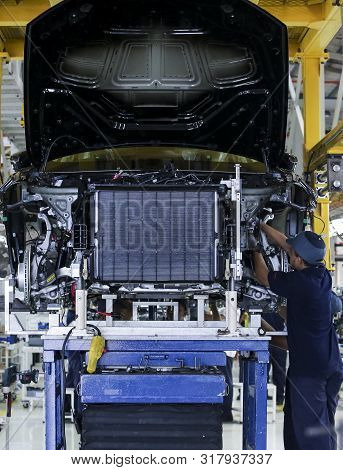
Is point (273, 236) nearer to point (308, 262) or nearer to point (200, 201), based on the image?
point (308, 262)

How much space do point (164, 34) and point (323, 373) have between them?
2.56m

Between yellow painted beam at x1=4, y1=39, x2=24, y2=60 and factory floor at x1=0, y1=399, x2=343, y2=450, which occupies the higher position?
yellow painted beam at x1=4, y1=39, x2=24, y2=60

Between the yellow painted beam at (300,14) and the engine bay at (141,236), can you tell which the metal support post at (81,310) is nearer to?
the engine bay at (141,236)

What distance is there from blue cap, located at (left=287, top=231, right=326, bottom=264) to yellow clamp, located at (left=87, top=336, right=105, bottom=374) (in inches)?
60.3

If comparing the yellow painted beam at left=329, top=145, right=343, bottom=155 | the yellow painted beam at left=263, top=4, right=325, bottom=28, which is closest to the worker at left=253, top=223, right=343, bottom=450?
the yellow painted beam at left=329, top=145, right=343, bottom=155

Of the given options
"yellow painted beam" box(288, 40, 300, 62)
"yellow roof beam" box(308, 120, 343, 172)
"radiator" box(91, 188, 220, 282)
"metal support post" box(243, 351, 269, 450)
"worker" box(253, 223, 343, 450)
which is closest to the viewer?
"metal support post" box(243, 351, 269, 450)

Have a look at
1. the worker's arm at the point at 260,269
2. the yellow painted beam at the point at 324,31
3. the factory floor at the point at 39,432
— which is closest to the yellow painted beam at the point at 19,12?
the yellow painted beam at the point at 324,31

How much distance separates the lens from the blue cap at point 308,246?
446 cm

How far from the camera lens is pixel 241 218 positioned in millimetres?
4250

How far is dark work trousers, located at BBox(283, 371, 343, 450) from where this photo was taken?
458 cm

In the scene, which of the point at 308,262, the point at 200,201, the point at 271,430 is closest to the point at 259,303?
the point at 308,262

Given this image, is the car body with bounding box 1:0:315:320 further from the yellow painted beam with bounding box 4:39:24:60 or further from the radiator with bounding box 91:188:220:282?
the yellow painted beam with bounding box 4:39:24:60

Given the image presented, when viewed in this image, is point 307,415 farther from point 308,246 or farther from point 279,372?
point 279,372
